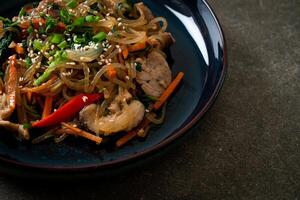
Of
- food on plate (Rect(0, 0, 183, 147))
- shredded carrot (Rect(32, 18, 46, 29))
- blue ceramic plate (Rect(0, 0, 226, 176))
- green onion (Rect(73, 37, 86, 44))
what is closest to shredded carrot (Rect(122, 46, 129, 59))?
food on plate (Rect(0, 0, 183, 147))

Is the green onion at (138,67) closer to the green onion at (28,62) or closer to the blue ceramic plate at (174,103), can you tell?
the blue ceramic plate at (174,103)

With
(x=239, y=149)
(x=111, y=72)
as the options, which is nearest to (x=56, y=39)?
(x=111, y=72)

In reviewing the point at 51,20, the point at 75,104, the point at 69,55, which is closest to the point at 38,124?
the point at 75,104

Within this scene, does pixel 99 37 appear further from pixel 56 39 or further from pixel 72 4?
pixel 72 4

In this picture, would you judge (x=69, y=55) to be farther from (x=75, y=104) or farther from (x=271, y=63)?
(x=271, y=63)

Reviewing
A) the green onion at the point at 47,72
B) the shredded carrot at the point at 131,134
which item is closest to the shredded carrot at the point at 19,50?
the green onion at the point at 47,72

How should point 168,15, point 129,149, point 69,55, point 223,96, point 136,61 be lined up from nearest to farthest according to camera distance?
point 129,149 → point 69,55 → point 136,61 → point 223,96 → point 168,15
